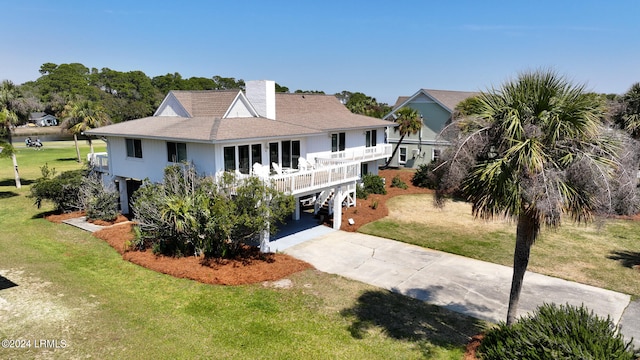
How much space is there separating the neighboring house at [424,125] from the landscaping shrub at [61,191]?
26.2 m

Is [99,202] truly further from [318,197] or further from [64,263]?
[318,197]

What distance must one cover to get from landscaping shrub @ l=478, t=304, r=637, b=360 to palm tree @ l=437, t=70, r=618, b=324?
1.92 m

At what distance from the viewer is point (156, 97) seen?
364ft

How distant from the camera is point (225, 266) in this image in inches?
591

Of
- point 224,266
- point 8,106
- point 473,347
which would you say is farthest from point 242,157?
point 8,106

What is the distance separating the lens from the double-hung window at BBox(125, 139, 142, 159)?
20656mm

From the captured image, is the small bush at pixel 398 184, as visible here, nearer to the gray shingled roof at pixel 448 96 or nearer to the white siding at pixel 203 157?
the gray shingled roof at pixel 448 96

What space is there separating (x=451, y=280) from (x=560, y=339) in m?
7.48

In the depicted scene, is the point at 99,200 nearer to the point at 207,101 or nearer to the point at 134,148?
the point at 134,148

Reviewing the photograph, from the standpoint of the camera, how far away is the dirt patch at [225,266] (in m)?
14.1

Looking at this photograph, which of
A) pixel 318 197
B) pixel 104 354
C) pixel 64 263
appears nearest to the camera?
pixel 104 354

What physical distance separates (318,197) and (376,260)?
7363mm

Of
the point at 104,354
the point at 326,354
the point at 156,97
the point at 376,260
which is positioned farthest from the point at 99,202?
the point at 156,97

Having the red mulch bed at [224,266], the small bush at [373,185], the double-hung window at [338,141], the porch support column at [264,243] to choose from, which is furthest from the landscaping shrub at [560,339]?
the small bush at [373,185]
